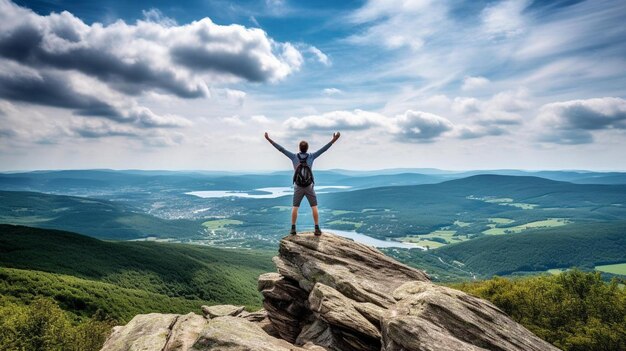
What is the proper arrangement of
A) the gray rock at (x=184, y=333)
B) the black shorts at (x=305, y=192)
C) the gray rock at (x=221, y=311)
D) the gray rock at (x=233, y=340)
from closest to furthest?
the gray rock at (x=233, y=340)
the gray rock at (x=184, y=333)
the black shorts at (x=305, y=192)
the gray rock at (x=221, y=311)

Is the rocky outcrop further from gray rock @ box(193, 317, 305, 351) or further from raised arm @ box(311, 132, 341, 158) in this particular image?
raised arm @ box(311, 132, 341, 158)

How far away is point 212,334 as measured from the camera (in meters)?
20.2

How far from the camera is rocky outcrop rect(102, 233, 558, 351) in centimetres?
2034

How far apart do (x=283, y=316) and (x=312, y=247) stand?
7313 mm

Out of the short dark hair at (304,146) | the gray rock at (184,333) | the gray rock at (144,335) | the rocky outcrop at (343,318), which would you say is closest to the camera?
the rocky outcrop at (343,318)

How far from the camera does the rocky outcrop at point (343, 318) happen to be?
2034cm

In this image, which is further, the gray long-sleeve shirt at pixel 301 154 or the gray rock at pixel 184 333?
the gray long-sleeve shirt at pixel 301 154

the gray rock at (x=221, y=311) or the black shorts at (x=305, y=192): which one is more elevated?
the black shorts at (x=305, y=192)

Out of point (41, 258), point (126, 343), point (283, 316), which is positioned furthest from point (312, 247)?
point (41, 258)

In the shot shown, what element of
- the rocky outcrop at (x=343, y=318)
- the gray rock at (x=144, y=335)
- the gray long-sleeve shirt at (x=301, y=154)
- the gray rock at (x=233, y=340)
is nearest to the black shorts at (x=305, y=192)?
the gray long-sleeve shirt at (x=301, y=154)

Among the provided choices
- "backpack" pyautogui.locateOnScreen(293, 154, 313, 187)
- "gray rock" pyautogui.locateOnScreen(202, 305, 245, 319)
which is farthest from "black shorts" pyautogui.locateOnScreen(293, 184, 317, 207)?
"gray rock" pyautogui.locateOnScreen(202, 305, 245, 319)

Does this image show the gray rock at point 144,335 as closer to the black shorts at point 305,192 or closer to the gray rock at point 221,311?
the gray rock at point 221,311

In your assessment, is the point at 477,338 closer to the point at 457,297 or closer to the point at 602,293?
the point at 457,297

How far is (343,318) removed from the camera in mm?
22719
